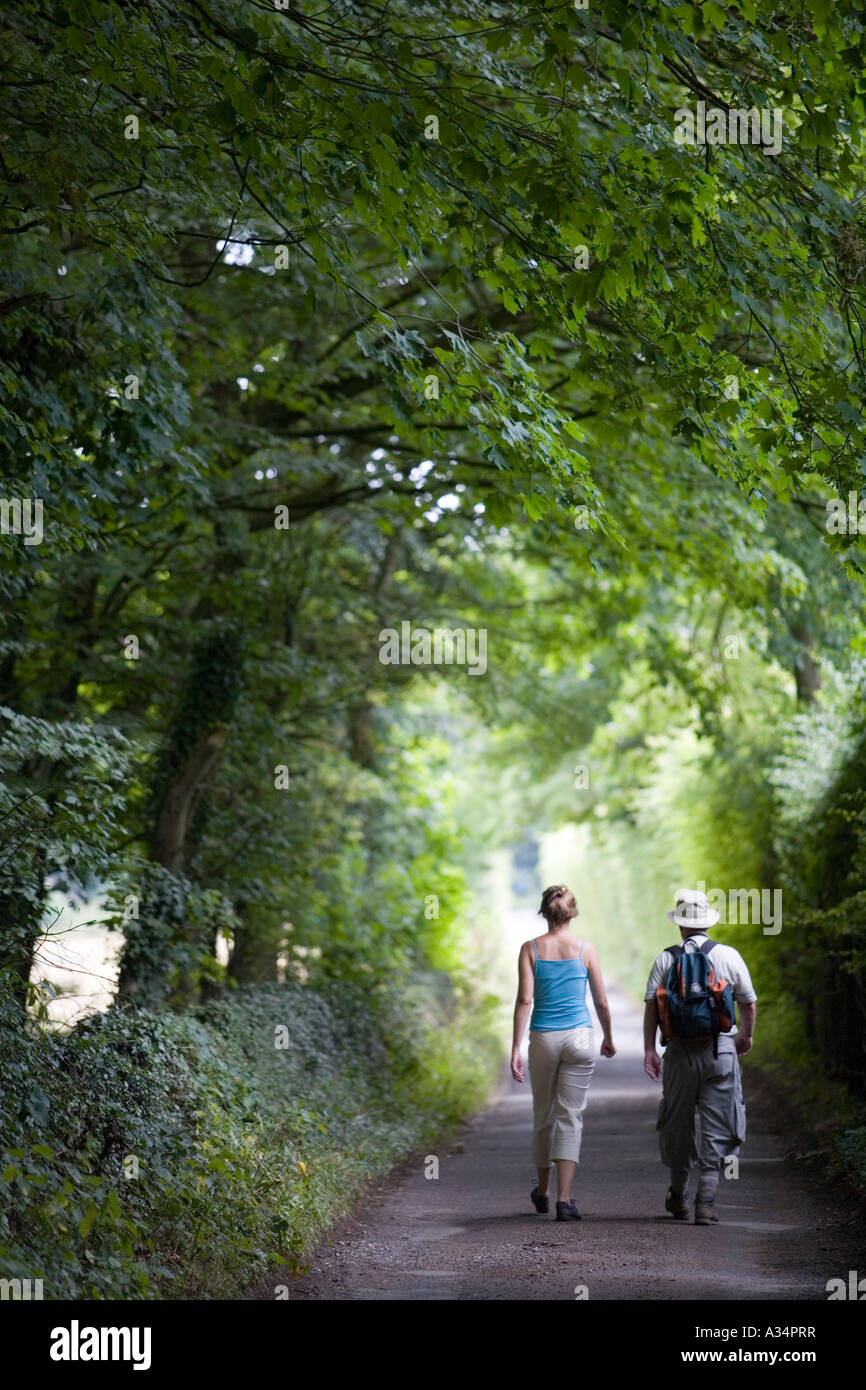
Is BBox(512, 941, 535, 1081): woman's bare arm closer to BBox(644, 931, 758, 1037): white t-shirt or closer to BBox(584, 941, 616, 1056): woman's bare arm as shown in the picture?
BBox(584, 941, 616, 1056): woman's bare arm

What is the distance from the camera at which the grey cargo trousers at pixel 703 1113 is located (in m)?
8.40

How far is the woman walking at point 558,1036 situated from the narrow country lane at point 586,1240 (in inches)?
15.7

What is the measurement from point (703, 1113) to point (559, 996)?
1.14 metres

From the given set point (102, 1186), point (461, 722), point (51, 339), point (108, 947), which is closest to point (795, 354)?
point (51, 339)

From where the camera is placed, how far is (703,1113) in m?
8.41

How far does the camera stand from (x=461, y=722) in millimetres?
29922

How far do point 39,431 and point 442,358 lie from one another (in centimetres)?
276

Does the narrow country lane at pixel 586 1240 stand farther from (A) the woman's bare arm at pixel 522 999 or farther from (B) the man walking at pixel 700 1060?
(A) the woman's bare arm at pixel 522 999

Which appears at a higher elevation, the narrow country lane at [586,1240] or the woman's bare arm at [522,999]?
the woman's bare arm at [522,999]

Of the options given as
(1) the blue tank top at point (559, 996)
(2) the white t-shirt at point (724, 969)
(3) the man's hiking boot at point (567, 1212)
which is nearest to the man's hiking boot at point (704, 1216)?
(3) the man's hiking boot at point (567, 1212)

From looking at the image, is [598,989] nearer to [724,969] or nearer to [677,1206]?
[724,969]

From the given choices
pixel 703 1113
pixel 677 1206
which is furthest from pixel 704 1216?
pixel 703 1113

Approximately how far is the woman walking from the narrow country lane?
1.31 ft
